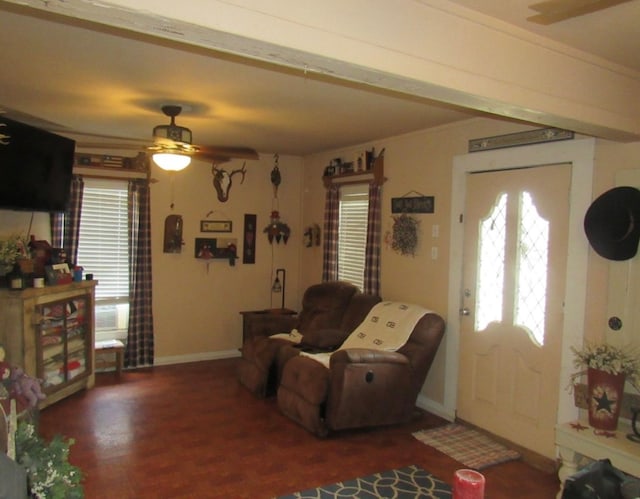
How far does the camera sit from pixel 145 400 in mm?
4441

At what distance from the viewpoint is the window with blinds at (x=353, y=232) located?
526cm

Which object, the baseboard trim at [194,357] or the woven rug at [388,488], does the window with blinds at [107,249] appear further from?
the woven rug at [388,488]

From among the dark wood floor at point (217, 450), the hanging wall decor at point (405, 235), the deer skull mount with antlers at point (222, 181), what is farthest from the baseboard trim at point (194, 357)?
the hanging wall decor at point (405, 235)

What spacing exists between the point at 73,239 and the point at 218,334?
1902 millimetres

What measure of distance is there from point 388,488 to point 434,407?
1.37 m

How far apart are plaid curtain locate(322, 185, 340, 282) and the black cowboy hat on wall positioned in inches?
114

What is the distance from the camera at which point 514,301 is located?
3609 mm

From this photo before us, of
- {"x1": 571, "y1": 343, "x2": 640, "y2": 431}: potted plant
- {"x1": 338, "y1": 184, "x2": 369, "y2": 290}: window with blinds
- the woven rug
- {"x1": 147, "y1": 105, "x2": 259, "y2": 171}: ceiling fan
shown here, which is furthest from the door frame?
{"x1": 147, "y1": 105, "x2": 259, "y2": 171}: ceiling fan

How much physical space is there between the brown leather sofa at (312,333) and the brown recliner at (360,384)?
1.37ft

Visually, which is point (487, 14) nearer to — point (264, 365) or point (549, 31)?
point (549, 31)

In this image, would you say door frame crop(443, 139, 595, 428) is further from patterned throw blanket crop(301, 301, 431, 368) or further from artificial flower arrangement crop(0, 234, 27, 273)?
artificial flower arrangement crop(0, 234, 27, 273)

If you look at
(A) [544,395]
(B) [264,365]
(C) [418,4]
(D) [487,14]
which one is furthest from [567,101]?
(B) [264,365]

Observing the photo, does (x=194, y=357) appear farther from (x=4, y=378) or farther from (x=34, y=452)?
(x=4, y=378)

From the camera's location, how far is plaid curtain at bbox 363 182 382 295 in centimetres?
490
